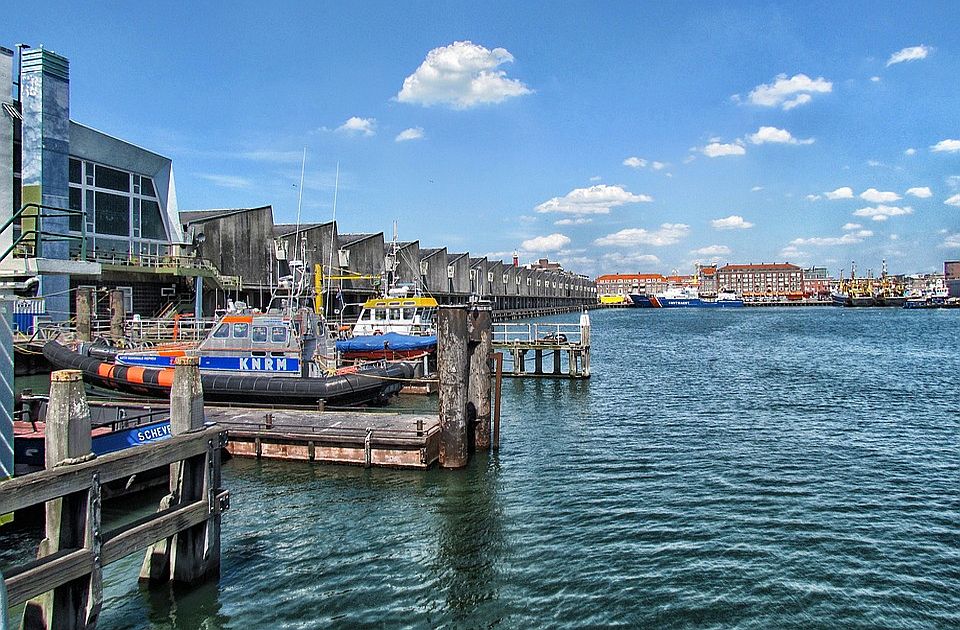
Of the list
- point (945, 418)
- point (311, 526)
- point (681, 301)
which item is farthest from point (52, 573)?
point (681, 301)

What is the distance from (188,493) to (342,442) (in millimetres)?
7289

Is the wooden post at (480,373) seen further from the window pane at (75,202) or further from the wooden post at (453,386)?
the window pane at (75,202)

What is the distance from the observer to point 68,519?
23.9 feet

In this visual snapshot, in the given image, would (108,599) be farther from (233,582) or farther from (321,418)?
(321,418)

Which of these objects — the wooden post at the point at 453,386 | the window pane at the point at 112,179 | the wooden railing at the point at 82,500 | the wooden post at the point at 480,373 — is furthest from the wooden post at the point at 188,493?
the window pane at the point at 112,179

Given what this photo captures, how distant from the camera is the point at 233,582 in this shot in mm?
10258

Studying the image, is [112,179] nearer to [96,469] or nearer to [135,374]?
[135,374]

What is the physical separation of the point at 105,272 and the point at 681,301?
18016 centimetres

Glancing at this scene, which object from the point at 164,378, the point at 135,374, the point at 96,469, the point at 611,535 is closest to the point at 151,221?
the point at 135,374

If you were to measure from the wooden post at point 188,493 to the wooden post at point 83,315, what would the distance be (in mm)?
25495

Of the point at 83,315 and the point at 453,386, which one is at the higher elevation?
the point at 83,315

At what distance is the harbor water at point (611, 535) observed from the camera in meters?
9.60

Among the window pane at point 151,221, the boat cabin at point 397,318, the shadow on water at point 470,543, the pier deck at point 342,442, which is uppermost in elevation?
the window pane at point 151,221

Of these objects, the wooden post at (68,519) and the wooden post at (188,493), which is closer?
the wooden post at (68,519)
